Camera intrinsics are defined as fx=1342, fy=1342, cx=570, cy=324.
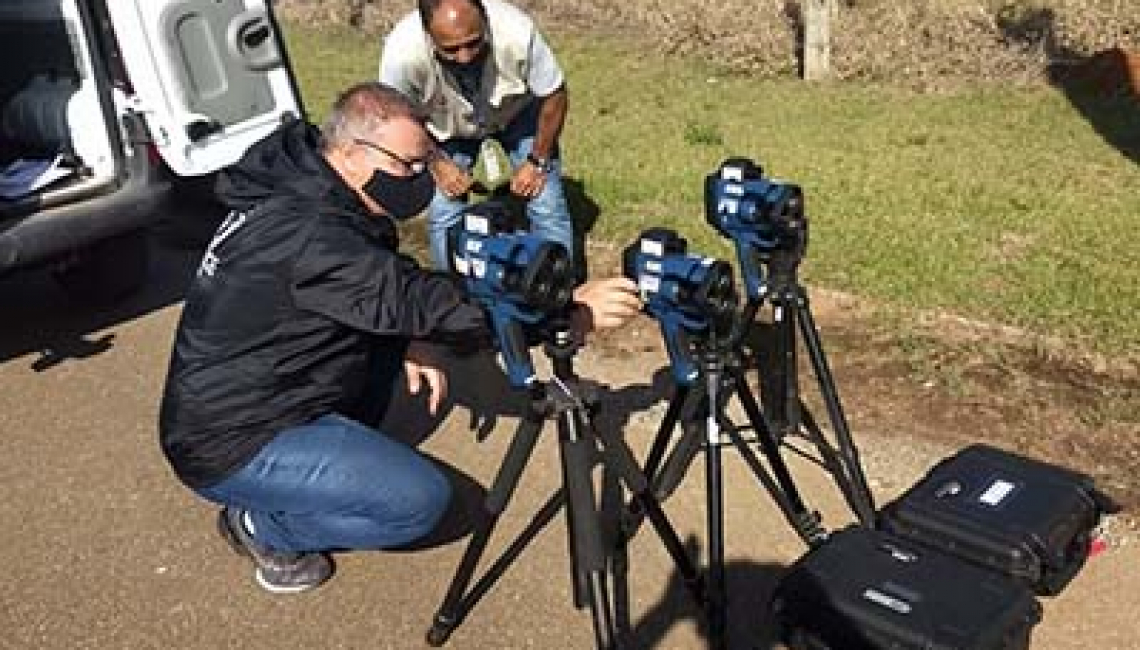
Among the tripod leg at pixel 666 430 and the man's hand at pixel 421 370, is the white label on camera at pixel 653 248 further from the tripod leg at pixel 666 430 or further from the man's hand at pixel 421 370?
the man's hand at pixel 421 370

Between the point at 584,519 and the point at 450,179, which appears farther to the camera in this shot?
the point at 450,179

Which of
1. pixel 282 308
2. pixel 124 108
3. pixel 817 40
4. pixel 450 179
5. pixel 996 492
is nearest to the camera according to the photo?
pixel 996 492

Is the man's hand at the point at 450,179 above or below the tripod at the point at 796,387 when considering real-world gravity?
above

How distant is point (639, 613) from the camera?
11.9ft

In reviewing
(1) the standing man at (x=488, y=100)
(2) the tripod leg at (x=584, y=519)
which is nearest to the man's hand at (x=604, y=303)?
(2) the tripod leg at (x=584, y=519)

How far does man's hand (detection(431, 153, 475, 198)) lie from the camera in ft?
16.8

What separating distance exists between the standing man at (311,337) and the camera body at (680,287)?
0.13m

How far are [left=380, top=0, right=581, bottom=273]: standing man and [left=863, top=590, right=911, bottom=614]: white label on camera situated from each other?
249cm

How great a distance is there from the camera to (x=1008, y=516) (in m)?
3.31

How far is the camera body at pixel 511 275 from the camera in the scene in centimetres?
294

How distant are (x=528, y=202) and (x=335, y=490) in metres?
2.18

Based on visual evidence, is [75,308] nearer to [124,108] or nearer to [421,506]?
[124,108]

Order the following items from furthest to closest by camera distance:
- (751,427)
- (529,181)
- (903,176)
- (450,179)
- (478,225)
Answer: (903,176)
(529,181)
(450,179)
(751,427)
(478,225)

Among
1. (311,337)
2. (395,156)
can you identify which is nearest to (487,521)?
(311,337)
